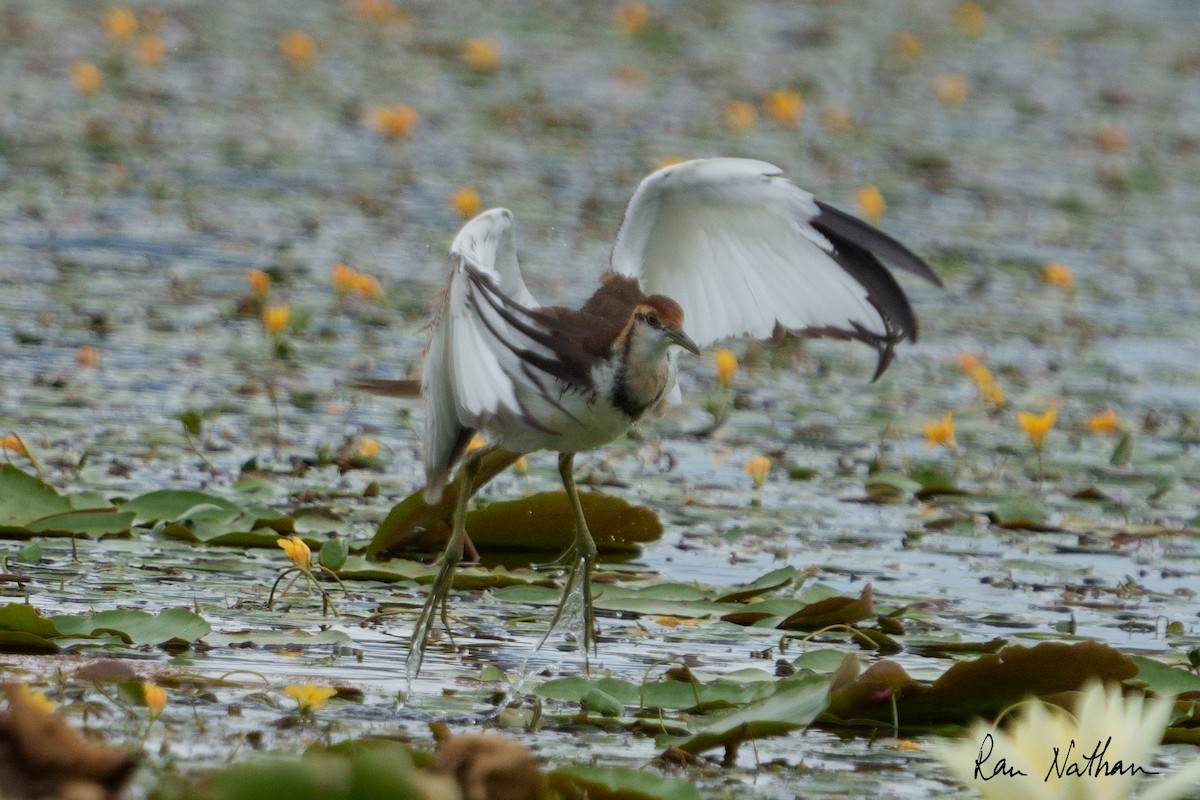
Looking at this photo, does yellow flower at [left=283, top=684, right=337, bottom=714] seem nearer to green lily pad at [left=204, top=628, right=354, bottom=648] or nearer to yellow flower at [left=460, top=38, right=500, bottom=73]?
green lily pad at [left=204, top=628, right=354, bottom=648]

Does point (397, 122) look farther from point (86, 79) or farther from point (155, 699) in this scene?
point (155, 699)

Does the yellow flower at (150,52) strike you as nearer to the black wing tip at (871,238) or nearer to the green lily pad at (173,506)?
the green lily pad at (173,506)

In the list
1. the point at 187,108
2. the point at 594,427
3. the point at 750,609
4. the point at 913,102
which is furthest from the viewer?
the point at 913,102

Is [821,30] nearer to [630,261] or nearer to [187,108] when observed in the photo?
[187,108]

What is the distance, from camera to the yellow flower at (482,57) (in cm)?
1393

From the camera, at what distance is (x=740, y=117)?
40.3ft

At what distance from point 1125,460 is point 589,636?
2911mm

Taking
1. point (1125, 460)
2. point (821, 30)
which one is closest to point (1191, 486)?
point (1125, 460)

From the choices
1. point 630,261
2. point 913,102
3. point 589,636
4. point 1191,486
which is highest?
point 913,102

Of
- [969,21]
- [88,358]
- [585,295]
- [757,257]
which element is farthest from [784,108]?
[757,257]

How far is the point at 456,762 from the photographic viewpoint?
2906 mm

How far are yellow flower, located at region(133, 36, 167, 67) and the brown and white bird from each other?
841 cm

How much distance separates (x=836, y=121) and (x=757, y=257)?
824 centimetres

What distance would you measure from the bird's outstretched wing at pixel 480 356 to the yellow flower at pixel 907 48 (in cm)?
1178
